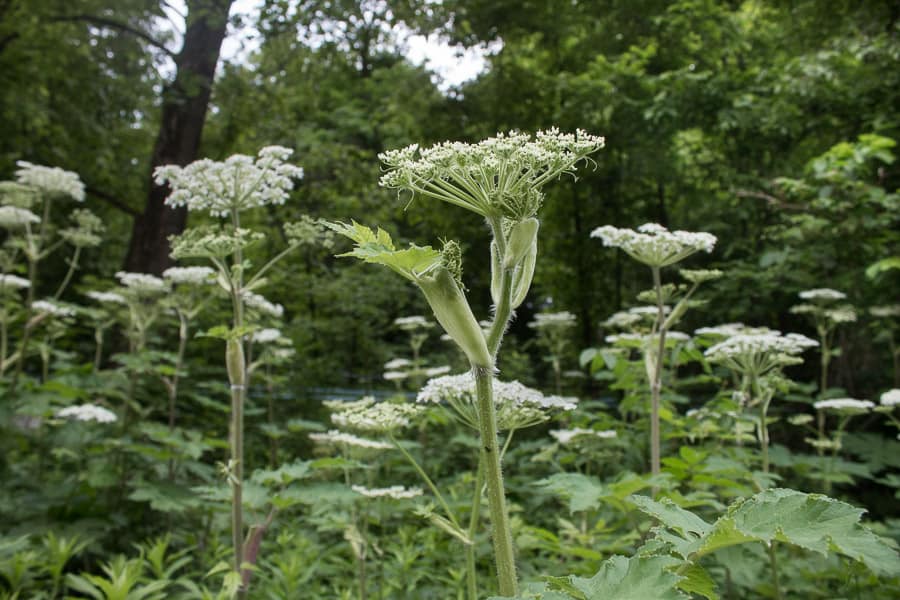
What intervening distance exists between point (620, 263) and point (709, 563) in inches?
251

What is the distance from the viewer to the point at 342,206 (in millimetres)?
9258

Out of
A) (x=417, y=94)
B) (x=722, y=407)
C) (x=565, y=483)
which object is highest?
(x=417, y=94)

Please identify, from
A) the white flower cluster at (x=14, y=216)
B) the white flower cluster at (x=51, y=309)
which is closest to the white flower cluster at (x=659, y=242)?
the white flower cluster at (x=51, y=309)

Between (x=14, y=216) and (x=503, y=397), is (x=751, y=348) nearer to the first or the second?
(x=503, y=397)

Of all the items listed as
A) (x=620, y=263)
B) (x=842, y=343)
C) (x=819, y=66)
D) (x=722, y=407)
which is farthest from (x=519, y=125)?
(x=722, y=407)

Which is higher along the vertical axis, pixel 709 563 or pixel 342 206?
pixel 342 206

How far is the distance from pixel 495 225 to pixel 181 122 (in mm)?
6980

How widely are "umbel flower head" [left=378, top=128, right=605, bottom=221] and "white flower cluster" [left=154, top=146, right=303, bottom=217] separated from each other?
1.81 metres

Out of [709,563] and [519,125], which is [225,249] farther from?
[519,125]

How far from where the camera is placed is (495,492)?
1.42 meters

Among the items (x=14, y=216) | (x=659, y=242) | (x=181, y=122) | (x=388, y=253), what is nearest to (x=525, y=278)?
(x=388, y=253)

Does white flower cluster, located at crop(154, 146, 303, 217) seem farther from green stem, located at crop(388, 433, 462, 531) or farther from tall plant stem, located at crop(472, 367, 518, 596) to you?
tall plant stem, located at crop(472, 367, 518, 596)

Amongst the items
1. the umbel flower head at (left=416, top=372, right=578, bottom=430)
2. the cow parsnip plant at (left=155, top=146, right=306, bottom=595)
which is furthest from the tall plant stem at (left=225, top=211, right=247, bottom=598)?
the umbel flower head at (left=416, top=372, right=578, bottom=430)

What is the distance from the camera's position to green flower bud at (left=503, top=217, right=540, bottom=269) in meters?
1.43
